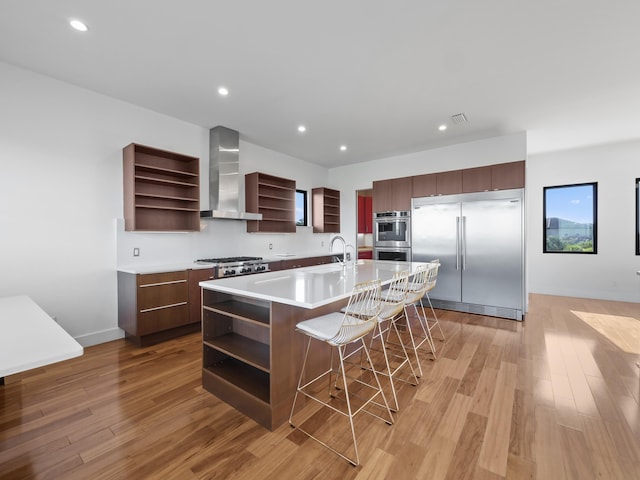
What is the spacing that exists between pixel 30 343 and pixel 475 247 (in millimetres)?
5097

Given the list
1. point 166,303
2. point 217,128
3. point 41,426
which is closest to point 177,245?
point 166,303

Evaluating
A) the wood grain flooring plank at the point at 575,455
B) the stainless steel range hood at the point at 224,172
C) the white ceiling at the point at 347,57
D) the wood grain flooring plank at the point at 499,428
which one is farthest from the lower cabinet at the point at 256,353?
the stainless steel range hood at the point at 224,172

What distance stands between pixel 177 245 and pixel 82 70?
2.19 m

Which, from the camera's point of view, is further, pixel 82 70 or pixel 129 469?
pixel 82 70

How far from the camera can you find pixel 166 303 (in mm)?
3475

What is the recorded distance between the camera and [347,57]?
2707mm

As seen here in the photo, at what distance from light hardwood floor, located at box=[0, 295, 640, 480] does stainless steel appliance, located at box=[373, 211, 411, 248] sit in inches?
105

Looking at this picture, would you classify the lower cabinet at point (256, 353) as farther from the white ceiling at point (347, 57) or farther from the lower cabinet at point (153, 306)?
the white ceiling at point (347, 57)

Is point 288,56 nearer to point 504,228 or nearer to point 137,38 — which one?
point 137,38

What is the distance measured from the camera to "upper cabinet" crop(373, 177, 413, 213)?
5430mm

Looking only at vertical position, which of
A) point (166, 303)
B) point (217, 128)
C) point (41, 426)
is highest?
point (217, 128)

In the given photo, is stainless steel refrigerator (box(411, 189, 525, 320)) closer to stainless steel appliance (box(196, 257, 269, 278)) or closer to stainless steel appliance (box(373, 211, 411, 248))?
stainless steel appliance (box(373, 211, 411, 248))

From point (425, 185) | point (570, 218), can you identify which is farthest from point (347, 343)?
point (570, 218)

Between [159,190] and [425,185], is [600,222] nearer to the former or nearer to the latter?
[425,185]
